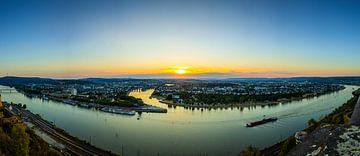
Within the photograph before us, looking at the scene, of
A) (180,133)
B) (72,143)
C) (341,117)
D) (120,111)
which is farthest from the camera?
(120,111)

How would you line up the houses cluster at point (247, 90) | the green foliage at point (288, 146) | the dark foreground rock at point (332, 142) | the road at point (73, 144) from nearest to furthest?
the dark foreground rock at point (332, 142) < the green foliage at point (288, 146) < the road at point (73, 144) < the houses cluster at point (247, 90)

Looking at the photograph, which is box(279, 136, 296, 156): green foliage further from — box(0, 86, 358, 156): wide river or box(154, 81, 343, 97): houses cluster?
box(154, 81, 343, 97): houses cluster

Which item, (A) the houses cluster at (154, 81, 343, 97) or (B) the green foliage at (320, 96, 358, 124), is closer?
(B) the green foliage at (320, 96, 358, 124)

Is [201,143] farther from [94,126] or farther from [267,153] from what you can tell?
[94,126]

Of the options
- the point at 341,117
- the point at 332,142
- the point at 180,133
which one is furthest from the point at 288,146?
the point at 180,133

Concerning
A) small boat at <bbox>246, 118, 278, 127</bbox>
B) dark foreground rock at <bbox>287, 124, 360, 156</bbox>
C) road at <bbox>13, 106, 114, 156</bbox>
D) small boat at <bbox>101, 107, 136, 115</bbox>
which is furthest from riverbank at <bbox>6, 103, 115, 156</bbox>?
dark foreground rock at <bbox>287, 124, 360, 156</bbox>

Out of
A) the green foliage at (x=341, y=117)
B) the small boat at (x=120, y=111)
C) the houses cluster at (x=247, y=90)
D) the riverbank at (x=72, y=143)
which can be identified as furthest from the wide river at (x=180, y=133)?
the houses cluster at (x=247, y=90)

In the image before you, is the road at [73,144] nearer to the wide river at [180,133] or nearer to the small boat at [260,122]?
the wide river at [180,133]

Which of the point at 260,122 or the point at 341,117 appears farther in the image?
the point at 260,122

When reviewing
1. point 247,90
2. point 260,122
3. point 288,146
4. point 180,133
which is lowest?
point 180,133

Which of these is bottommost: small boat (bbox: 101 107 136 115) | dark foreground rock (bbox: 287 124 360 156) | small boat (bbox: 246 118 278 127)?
small boat (bbox: 101 107 136 115)

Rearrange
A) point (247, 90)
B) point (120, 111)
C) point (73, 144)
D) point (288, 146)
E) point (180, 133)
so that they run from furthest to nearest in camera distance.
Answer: point (247, 90) → point (120, 111) → point (180, 133) → point (73, 144) → point (288, 146)

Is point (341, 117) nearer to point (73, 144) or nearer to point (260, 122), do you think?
point (73, 144)
